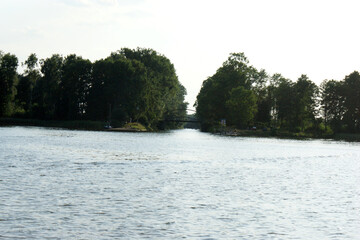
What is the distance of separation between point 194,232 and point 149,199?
21.3 ft

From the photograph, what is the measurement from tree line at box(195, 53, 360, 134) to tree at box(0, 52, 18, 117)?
68347mm

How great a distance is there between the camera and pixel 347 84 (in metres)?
157

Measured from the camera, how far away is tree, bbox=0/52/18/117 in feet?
497

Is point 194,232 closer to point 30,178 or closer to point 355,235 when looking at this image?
point 355,235

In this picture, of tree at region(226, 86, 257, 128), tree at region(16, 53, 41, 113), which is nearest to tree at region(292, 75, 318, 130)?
tree at region(226, 86, 257, 128)

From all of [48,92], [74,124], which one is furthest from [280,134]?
[48,92]

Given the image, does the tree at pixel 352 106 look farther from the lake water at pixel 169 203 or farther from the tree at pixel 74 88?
the lake water at pixel 169 203

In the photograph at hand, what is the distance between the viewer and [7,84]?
499 ft

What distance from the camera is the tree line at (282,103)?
141 m

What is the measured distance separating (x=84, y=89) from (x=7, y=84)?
1043 inches

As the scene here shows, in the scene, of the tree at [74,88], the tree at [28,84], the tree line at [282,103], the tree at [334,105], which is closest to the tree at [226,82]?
the tree line at [282,103]

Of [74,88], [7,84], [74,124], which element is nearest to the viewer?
[74,124]

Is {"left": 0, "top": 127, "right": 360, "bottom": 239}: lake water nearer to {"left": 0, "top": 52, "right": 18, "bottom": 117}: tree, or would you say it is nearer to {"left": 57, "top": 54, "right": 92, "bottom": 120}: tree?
{"left": 57, "top": 54, "right": 92, "bottom": 120}: tree

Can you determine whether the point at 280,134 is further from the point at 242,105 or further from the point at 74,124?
the point at 74,124
